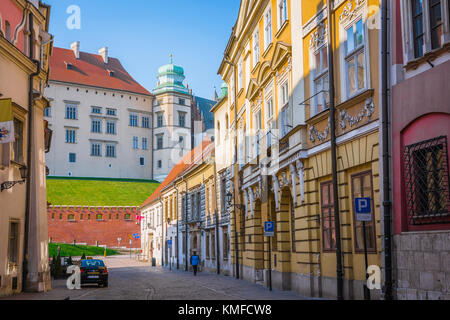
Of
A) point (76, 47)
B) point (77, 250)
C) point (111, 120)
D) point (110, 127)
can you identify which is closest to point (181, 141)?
point (110, 127)

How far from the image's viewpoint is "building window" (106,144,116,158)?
331ft

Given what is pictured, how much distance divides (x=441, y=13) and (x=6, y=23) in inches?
550

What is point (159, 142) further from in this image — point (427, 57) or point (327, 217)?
point (427, 57)

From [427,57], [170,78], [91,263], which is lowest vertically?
[91,263]

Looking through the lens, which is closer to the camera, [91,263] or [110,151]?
[91,263]

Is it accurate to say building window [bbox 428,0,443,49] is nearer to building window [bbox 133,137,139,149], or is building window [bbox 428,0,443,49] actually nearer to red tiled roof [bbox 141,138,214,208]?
red tiled roof [bbox 141,138,214,208]

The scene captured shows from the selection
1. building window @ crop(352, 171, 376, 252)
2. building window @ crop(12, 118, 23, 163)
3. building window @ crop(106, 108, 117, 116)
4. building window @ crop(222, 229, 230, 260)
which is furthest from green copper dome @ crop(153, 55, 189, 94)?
building window @ crop(352, 171, 376, 252)

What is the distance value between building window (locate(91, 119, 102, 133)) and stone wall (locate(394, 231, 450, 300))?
90.5 metres

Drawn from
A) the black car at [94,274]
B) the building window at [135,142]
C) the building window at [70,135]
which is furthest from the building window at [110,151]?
the black car at [94,274]

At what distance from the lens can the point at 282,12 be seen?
21188mm

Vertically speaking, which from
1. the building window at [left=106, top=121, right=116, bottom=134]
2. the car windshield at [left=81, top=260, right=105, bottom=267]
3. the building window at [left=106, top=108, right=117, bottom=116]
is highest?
the building window at [left=106, top=108, right=117, bottom=116]

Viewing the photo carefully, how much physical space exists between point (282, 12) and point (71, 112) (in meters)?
80.4

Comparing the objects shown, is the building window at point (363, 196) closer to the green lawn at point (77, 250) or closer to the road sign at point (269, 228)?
the road sign at point (269, 228)
